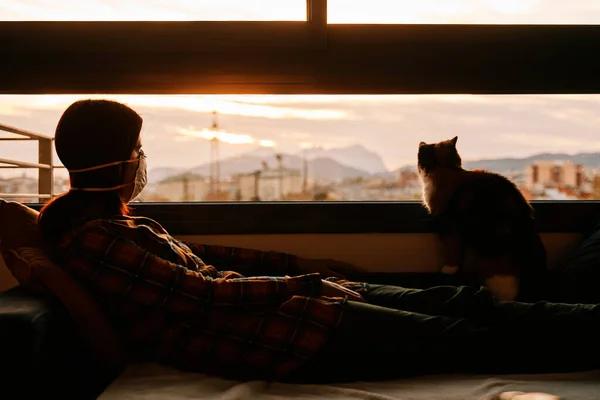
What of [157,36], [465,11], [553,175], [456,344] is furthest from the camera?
[553,175]

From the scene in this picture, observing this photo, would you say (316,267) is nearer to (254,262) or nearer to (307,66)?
(254,262)

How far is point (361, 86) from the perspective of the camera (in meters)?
2.15

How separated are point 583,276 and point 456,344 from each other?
832mm

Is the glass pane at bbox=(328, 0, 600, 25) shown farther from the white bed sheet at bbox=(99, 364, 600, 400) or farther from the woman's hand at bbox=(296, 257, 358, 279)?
the white bed sheet at bbox=(99, 364, 600, 400)

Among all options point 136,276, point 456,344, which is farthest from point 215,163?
point 456,344

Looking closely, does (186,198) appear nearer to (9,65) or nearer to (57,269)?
(9,65)

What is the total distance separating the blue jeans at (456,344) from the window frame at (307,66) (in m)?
0.96

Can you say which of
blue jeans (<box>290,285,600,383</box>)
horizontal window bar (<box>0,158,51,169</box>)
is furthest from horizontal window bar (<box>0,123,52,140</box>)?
blue jeans (<box>290,285,600,383</box>)

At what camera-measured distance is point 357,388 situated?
42.5 inches

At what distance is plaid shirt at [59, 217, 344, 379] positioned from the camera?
Answer: 118 cm

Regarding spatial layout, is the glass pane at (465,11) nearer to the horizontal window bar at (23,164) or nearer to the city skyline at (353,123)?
the city skyline at (353,123)

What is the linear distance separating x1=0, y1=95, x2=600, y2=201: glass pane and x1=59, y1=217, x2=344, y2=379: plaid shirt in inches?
39.1

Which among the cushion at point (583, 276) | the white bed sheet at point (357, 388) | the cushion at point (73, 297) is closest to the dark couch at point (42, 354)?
the cushion at point (73, 297)

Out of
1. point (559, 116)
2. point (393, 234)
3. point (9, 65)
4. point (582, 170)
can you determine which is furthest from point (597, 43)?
point (9, 65)
